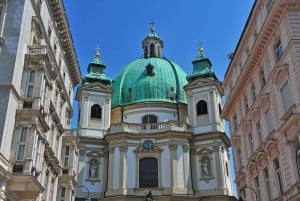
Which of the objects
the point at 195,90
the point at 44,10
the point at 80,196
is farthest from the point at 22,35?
the point at 195,90

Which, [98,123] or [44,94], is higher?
[98,123]

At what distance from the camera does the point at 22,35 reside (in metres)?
25.3

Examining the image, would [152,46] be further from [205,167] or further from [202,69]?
[205,167]

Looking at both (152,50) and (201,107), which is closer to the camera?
(201,107)

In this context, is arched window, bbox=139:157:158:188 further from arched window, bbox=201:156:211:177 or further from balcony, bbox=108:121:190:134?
arched window, bbox=201:156:211:177

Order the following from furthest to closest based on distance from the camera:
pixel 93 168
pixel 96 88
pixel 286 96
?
1. pixel 96 88
2. pixel 93 168
3. pixel 286 96

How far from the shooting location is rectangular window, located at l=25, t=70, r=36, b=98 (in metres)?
25.4

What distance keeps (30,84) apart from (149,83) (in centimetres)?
4000

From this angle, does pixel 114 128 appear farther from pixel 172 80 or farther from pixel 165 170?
pixel 172 80

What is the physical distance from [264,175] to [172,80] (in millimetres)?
38841

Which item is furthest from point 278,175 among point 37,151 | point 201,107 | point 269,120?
point 201,107

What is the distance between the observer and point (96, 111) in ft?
195

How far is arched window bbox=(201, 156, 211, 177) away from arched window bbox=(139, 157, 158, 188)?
609 centimetres

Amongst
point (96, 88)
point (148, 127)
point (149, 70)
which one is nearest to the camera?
point (148, 127)
